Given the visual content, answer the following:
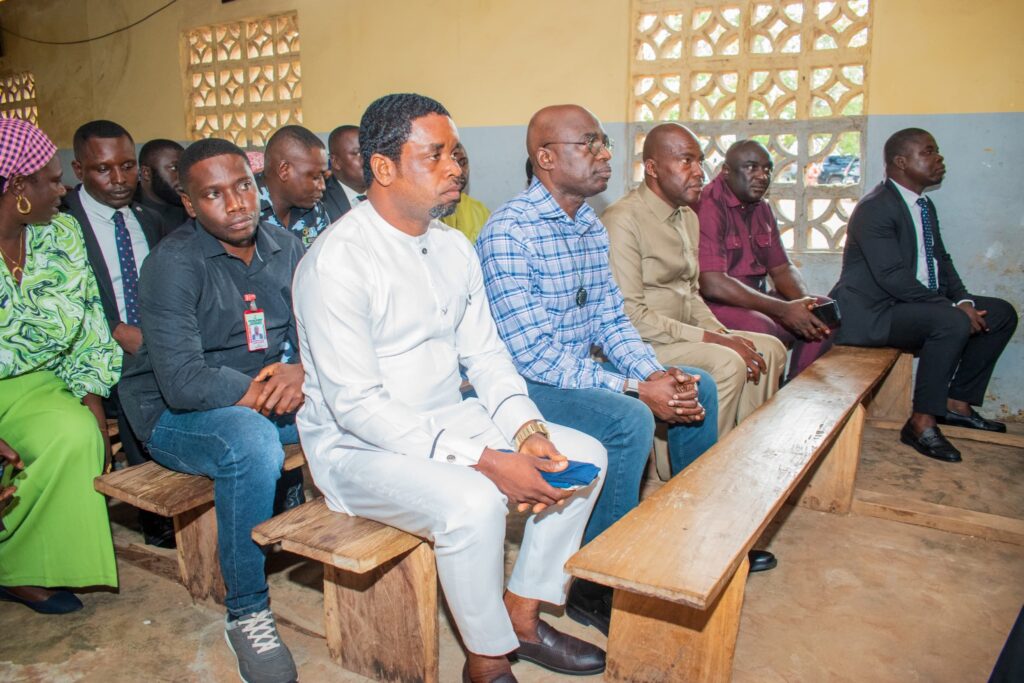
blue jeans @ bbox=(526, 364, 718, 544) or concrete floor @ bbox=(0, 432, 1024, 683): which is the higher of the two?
blue jeans @ bbox=(526, 364, 718, 544)

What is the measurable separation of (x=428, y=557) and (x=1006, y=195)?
14.3ft

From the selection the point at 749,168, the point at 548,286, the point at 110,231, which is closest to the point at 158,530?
the point at 110,231

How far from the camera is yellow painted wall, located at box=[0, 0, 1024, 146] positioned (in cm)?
451

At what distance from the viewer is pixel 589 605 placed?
2527 mm

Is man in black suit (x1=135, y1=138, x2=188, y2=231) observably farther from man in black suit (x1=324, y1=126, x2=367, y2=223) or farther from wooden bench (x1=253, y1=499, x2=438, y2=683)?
wooden bench (x1=253, y1=499, x2=438, y2=683)

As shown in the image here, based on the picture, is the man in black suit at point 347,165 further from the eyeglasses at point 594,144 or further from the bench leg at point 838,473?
the bench leg at point 838,473

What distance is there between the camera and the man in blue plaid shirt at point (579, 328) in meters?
2.55

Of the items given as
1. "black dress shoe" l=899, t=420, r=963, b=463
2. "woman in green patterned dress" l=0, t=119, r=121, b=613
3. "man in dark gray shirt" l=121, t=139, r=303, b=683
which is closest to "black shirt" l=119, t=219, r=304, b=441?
"man in dark gray shirt" l=121, t=139, r=303, b=683

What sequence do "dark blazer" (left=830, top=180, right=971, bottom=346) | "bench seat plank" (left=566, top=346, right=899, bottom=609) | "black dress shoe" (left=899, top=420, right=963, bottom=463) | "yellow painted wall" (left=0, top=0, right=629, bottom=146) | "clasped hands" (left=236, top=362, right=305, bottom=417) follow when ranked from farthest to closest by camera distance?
"yellow painted wall" (left=0, top=0, right=629, bottom=146)
"dark blazer" (left=830, top=180, right=971, bottom=346)
"black dress shoe" (left=899, top=420, right=963, bottom=463)
"clasped hands" (left=236, top=362, right=305, bottom=417)
"bench seat plank" (left=566, top=346, right=899, bottom=609)

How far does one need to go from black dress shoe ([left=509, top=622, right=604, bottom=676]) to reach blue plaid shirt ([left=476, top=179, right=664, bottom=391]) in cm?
87

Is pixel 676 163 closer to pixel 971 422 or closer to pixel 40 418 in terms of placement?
pixel 971 422

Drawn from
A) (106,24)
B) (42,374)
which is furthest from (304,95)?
(42,374)

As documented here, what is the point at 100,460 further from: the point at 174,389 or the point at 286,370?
the point at 286,370

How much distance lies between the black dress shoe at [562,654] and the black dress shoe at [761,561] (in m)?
0.88
